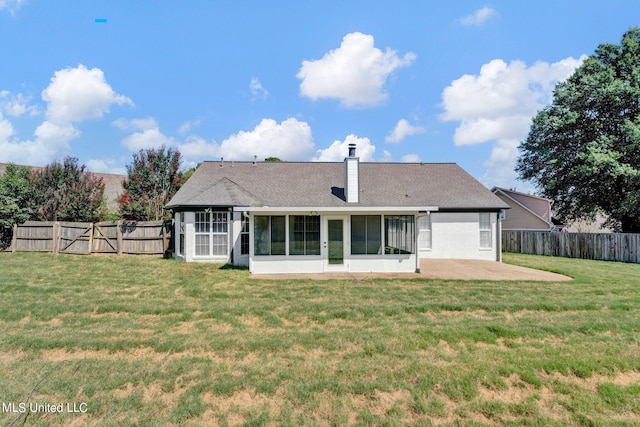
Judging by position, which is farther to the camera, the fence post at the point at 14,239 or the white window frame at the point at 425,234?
the fence post at the point at 14,239

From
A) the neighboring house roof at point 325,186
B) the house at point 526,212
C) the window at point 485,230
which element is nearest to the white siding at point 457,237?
the window at point 485,230

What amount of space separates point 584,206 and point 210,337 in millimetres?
26529

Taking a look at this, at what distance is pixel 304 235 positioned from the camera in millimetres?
11523

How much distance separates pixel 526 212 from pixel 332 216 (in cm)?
1577

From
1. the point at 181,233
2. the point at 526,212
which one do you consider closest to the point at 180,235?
the point at 181,233

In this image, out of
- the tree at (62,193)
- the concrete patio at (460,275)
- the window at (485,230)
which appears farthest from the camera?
the tree at (62,193)

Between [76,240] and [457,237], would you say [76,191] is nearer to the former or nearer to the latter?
[76,240]

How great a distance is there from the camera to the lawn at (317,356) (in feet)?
11.8

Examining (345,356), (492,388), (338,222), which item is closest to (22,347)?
(345,356)

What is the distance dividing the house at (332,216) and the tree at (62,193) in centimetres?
685

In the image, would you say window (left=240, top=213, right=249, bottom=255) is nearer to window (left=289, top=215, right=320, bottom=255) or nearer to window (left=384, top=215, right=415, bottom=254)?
window (left=289, top=215, right=320, bottom=255)

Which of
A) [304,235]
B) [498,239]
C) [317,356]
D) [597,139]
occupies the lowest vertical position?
[317,356]

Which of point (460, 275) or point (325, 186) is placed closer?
point (460, 275)

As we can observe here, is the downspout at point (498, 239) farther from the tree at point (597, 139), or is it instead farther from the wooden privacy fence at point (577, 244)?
the tree at point (597, 139)
